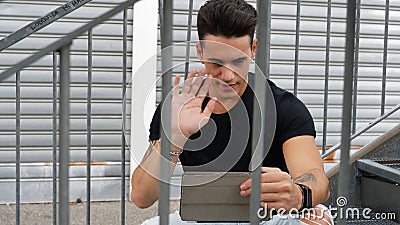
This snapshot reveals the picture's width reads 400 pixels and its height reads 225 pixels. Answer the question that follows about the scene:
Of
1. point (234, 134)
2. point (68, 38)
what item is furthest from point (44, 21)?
point (234, 134)

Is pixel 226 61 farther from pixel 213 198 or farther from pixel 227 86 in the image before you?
pixel 213 198

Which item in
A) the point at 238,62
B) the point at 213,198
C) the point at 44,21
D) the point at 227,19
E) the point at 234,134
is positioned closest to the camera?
the point at 44,21

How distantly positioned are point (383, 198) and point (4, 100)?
12.9ft

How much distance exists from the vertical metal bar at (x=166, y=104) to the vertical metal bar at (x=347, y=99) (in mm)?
356

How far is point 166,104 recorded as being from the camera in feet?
4.60

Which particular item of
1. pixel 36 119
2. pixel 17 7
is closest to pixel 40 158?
pixel 36 119

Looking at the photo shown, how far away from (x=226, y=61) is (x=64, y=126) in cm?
103

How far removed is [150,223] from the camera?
298cm

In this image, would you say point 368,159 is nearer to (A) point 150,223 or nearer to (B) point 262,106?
(A) point 150,223

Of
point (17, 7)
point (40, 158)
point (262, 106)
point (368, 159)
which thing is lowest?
point (40, 158)
